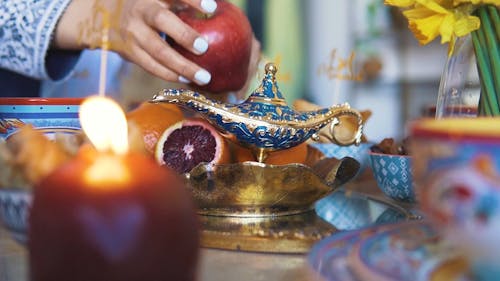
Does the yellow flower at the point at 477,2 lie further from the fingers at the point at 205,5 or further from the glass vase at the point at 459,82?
the fingers at the point at 205,5

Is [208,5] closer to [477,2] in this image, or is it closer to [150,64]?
[150,64]

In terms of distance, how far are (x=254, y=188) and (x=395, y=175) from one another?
19 centimetres

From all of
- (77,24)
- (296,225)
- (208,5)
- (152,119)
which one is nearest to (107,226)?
(296,225)

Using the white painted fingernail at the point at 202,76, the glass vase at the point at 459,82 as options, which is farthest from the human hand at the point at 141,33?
the glass vase at the point at 459,82

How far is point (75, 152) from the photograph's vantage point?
0.34 m

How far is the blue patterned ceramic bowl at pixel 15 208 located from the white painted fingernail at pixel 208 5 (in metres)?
0.43

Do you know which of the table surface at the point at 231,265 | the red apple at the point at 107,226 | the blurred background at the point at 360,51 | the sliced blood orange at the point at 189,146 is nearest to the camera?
the red apple at the point at 107,226

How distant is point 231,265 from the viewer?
0.40 m

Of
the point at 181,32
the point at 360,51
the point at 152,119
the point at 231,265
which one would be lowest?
the point at 231,265

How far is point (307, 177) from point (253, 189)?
0.05 m

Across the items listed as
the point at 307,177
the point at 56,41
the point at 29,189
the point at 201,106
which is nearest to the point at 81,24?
the point at 56,41

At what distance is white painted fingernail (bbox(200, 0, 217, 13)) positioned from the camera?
27.0 inches

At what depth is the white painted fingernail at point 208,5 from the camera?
2.25 feet

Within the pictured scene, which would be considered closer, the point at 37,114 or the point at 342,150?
the point at 37,114
